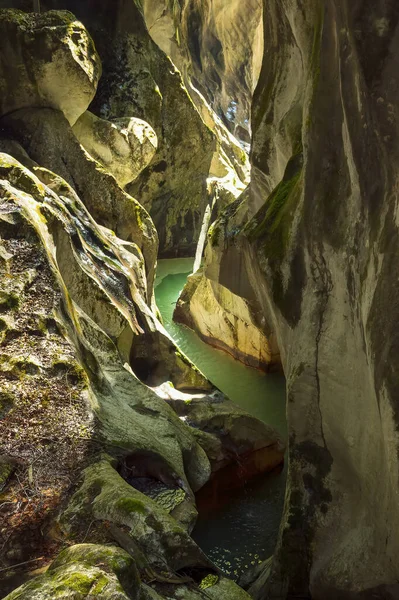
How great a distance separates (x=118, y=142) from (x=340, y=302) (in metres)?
12.2

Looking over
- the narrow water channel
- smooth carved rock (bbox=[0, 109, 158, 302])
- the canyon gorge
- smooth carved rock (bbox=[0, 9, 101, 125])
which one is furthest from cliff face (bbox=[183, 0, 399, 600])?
smooth carved rock (bbox=[0, 9, 101, 125])

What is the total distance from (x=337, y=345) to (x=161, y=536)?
2840 millimetres

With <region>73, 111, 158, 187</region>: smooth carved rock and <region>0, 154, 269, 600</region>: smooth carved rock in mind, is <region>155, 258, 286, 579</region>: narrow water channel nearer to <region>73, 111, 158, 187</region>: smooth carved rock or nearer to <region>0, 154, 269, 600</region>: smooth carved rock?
<region>0, 154, 269, 600</region>: smooth carved rock

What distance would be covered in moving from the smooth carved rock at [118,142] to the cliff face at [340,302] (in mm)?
9158

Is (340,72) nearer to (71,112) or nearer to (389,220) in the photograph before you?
(389,220)

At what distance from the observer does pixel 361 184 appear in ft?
17.2

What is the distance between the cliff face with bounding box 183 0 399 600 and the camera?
4625 millimetres

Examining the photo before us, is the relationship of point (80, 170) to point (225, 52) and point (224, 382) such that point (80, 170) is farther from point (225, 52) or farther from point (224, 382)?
point (225, 52)

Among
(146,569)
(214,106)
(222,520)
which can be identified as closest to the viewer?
(146,569)

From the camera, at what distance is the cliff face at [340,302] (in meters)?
4.62

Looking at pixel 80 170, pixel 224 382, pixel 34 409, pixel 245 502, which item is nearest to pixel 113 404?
pixel 34 409

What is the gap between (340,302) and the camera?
6121 millimetres

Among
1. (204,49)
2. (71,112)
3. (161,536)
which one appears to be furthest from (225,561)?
(204,49)

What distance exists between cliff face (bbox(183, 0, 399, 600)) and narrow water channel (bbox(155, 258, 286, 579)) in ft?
5.75
